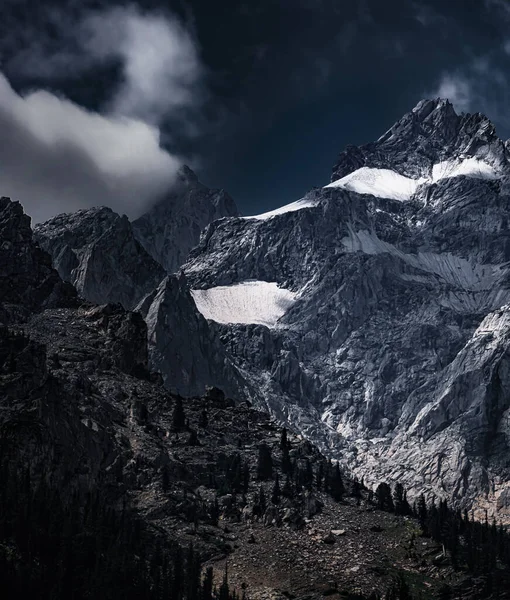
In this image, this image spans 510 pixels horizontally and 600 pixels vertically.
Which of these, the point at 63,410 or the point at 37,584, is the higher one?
the point at 63,410

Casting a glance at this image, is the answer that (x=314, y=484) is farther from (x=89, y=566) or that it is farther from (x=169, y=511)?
(x=89, y=566)

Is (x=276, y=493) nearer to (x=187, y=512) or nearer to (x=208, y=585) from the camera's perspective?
(x=187, y=512)

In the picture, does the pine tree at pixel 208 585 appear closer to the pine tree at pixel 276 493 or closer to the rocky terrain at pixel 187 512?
the rocky terrain at pixel 187 512

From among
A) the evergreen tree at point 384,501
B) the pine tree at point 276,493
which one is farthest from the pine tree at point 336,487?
the pine tree at point 276,493

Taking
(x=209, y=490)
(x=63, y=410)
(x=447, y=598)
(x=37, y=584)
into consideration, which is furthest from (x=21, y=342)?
(x=447, y=598)

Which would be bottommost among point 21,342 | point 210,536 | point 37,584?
point 37,584

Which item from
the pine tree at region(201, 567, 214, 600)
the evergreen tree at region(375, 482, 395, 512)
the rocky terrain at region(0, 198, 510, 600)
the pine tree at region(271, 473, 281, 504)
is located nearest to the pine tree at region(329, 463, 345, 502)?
the rocky terrain at region(0, 198, 510, 600)

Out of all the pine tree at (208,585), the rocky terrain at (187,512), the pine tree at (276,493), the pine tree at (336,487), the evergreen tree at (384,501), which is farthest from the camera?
the pine tree at (336,487)

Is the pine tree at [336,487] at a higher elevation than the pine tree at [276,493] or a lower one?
higher

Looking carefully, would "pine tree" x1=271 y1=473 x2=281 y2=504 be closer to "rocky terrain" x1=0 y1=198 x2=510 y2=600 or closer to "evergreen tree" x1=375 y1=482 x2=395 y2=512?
"rocky terrain" x1=0 y1=198 x2=510 y2=600

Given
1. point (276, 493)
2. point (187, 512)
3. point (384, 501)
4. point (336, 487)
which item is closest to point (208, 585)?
point (187, 512)

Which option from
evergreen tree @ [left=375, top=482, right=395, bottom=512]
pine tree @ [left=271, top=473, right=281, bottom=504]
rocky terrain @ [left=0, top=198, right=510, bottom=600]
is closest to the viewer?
rocky terrain @ [left=0, top=198, right=510, bottom=600]

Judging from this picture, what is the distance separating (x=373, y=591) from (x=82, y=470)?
53442 mm

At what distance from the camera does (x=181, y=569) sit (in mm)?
151000
